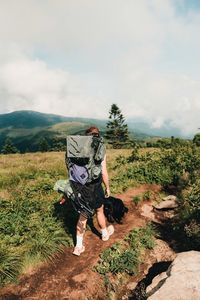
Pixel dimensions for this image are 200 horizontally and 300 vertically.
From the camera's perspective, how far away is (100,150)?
7.86 metres

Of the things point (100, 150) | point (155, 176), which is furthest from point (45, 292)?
point (155, 176)

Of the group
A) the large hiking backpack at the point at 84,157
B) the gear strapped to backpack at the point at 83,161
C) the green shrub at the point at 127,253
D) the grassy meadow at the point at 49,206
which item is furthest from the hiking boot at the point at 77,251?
the large hiking backpack at the point at 84,157

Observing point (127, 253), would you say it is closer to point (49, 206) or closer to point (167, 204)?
point (49, 206)

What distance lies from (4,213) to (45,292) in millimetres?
3503

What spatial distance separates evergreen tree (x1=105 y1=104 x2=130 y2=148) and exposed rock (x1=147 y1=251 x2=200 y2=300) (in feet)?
252

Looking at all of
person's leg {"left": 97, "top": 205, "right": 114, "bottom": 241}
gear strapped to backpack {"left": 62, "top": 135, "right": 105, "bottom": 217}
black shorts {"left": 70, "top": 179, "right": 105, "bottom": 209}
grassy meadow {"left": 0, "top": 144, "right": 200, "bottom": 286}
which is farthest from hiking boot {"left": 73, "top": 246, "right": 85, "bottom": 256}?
black shorts {"left": 70, "top": 179, "right": 105, "bottom": 209}

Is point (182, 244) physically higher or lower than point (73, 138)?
lower

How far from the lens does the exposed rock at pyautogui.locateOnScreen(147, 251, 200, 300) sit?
538 centimetres

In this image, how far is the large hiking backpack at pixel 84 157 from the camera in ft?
25.1

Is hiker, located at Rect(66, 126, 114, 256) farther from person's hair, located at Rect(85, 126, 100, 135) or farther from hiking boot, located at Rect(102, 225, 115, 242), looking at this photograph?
hiking boot, located at Rect(102, 225, 115, 242)

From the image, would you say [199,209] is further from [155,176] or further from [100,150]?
[155,176]

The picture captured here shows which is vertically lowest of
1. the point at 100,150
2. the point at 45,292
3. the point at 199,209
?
the point at 45,292

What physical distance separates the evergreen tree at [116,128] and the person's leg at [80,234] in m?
75.2

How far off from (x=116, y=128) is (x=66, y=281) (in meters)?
77.9
